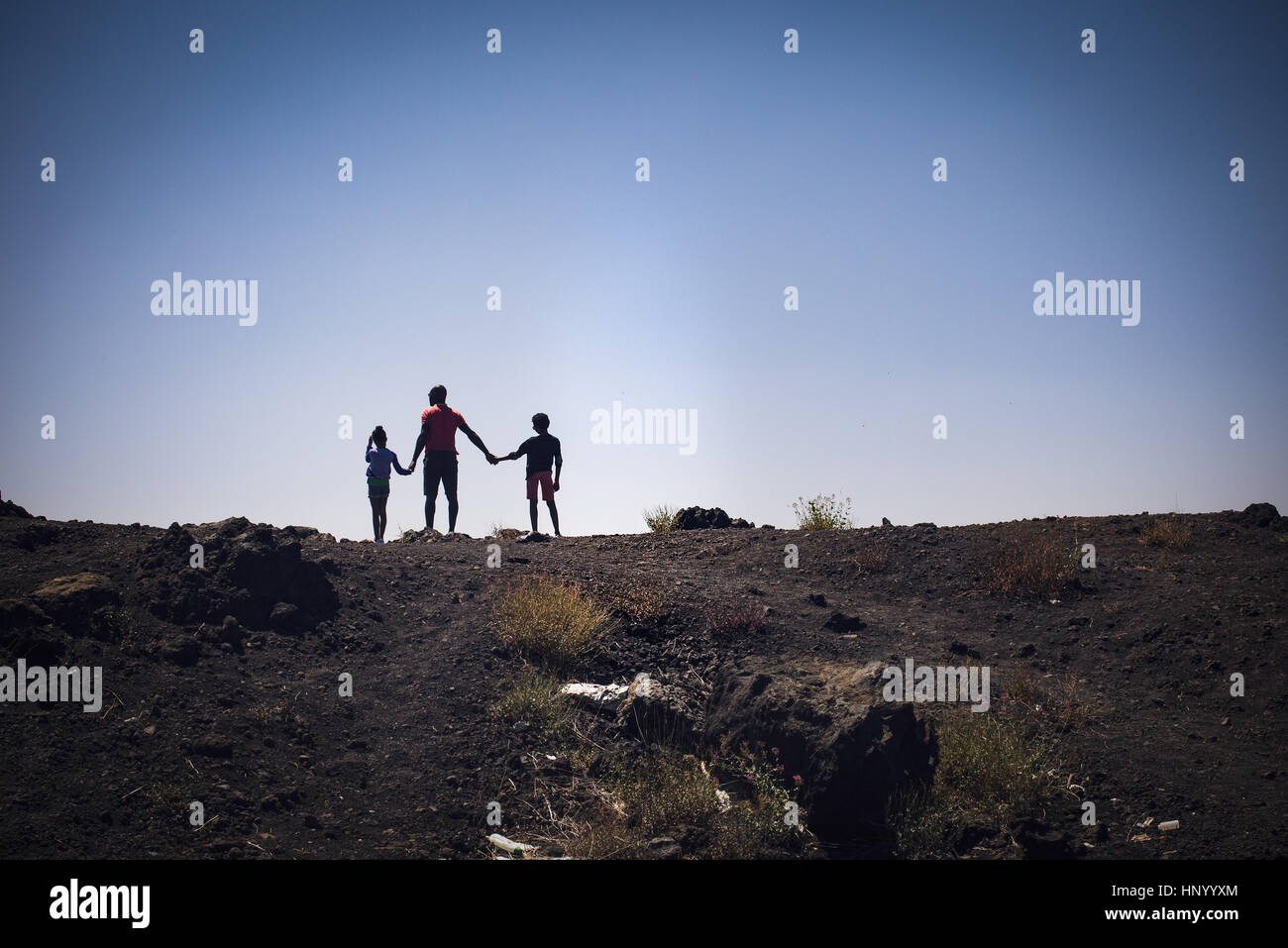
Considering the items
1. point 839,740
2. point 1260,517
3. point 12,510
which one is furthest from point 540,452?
point 1260,517

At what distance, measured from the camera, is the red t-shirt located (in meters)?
13.1

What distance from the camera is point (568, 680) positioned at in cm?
846

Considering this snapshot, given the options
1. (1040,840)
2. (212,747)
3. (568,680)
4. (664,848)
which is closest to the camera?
(664,848)

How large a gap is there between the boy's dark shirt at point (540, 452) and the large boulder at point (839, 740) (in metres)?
6.46

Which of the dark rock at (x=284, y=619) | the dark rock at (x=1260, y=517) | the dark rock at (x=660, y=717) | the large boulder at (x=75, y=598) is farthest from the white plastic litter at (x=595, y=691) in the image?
the dark rock at (x=1260, y=517)

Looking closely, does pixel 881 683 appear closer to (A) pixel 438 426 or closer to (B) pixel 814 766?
(B) pixel 814 766

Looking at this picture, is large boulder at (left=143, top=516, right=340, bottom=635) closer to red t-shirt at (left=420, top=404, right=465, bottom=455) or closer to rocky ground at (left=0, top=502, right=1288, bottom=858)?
rocky ground at (left=0, top=502, right=1288, bottom=858)

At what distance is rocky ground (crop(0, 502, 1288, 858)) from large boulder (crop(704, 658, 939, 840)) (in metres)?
0.02

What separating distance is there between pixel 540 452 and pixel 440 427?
1.55 metres

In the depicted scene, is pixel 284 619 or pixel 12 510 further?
pixel 12 510

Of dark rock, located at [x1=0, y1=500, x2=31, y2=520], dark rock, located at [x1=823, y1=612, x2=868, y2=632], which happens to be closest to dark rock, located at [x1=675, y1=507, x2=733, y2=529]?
dark rock, located at [x1=823, y1=612, x2=868, y2=632]

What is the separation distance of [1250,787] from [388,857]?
6869 mm

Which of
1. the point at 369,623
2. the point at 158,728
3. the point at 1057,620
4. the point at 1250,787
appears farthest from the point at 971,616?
the point at 158,728

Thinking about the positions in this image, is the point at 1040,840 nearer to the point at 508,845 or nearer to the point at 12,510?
the point at 508,845
